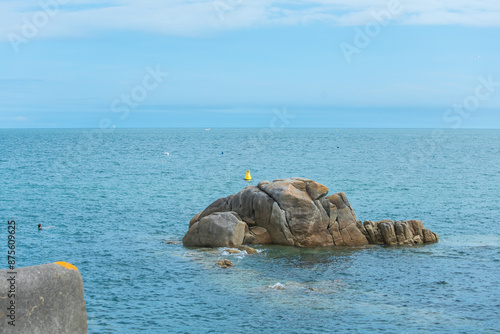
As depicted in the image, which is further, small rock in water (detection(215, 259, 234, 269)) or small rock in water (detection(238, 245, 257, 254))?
small rock in water (detection(238, 245, 257, 254))

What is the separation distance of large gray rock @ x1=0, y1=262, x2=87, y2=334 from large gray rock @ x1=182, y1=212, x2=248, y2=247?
21449mm

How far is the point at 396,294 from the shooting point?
2753 centimetres

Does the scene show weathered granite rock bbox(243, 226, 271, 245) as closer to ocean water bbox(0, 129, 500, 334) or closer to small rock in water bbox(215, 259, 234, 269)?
ocean water bbox(0, 129, 500, 334)

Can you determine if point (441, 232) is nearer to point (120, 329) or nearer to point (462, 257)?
point (462, 257)

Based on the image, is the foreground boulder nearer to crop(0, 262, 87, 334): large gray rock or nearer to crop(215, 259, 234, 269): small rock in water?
crop(215, 259, 234, 269): small rock in water

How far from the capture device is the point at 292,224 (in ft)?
122

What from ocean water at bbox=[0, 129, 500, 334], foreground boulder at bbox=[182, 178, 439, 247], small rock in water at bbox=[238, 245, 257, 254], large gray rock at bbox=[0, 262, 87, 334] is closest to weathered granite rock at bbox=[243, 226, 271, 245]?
foreground boulder at bbox=[182, 178, 439, 247]

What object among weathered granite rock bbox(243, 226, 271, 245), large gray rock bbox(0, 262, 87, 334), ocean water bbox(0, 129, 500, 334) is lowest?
ocean water bbox(0, 129, 500, 334)

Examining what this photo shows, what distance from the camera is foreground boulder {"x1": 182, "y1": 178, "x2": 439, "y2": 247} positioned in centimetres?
3647

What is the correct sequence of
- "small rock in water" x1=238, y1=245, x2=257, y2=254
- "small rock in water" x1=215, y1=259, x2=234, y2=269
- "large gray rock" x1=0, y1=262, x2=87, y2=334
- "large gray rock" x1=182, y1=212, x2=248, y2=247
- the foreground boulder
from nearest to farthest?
"large gray rock" x1=0, y1=262, x2=87, y2=334
"small rock in water" x1=215, y1=259, x2=234, y2=269
"small rock in water" x1=238, y1=245, x2=257, y2=254
"large gray rock" x1=182, y1=212, x2=248, y2=247
the foreground boulder

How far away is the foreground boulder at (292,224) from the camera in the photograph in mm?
36469

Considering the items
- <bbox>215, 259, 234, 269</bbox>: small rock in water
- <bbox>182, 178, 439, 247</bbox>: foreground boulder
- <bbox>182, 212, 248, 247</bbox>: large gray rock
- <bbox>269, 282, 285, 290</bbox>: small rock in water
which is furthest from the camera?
<bbox>182, 178, 439, 247</bbox>: foreground boulder

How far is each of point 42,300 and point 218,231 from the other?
22389 mm

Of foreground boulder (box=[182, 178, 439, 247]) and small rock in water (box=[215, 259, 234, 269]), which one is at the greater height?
foreground boulder (box=[182, 178, 439, 247])
